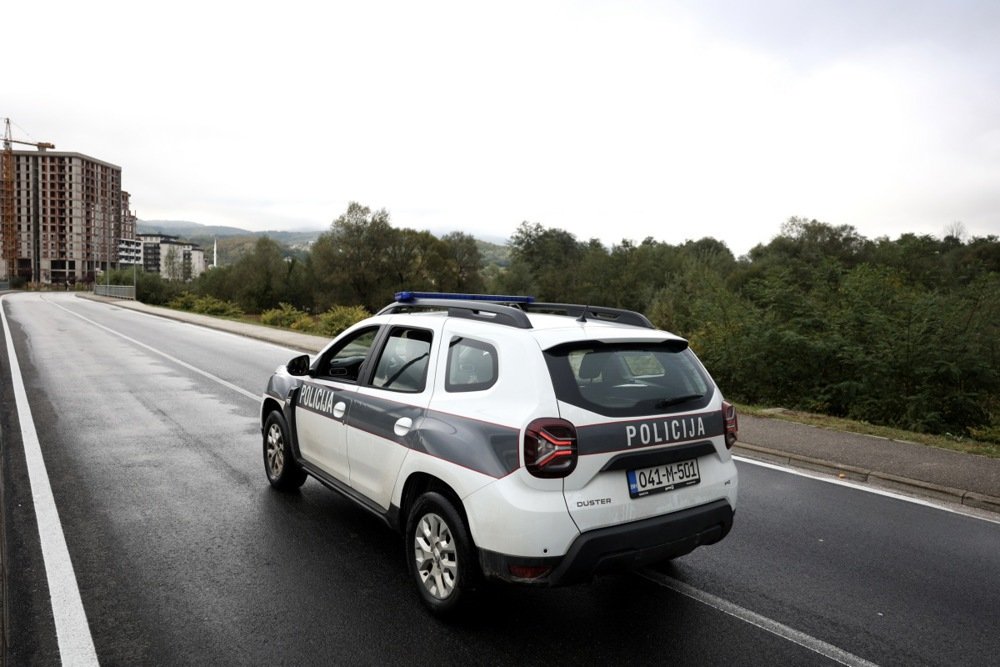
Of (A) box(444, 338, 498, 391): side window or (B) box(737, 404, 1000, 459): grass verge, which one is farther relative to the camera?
(B) box(737, 404, 1000, 459): grass verge

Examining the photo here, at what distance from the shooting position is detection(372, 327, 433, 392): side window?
4262 millimetres

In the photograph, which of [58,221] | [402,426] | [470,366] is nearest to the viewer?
[470,366]

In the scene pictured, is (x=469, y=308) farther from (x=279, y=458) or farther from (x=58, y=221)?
(x=58, y=221)

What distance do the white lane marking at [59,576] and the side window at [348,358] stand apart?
2079 mm

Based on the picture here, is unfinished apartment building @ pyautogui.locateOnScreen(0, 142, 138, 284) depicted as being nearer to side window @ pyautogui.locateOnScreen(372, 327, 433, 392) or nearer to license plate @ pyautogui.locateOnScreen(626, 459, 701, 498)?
side window @ pyautogui.locateOnScreen(372, 327, 433, 392)

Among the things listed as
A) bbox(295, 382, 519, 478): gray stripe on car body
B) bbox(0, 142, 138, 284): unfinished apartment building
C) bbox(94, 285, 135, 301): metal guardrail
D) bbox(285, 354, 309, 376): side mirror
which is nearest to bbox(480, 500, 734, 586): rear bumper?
bbox(295, 382, 519, 478): gray stripe on car body

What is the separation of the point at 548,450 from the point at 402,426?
1112mm

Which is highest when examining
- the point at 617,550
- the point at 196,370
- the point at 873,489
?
the point at 617,550

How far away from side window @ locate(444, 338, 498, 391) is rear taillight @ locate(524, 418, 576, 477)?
17.1 inches

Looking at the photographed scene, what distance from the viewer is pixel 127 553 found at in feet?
15.3

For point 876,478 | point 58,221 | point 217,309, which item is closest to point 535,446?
point 876,478

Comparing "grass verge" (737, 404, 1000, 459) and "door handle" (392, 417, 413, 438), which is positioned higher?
"door handle" (392, 417, 413, 438)

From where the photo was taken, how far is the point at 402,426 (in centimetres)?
413

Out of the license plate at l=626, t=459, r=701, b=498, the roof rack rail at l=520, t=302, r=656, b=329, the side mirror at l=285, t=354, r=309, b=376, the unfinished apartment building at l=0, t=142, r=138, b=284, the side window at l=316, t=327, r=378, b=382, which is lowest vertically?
the license plate at l=626, t=459, r=701, b=498
